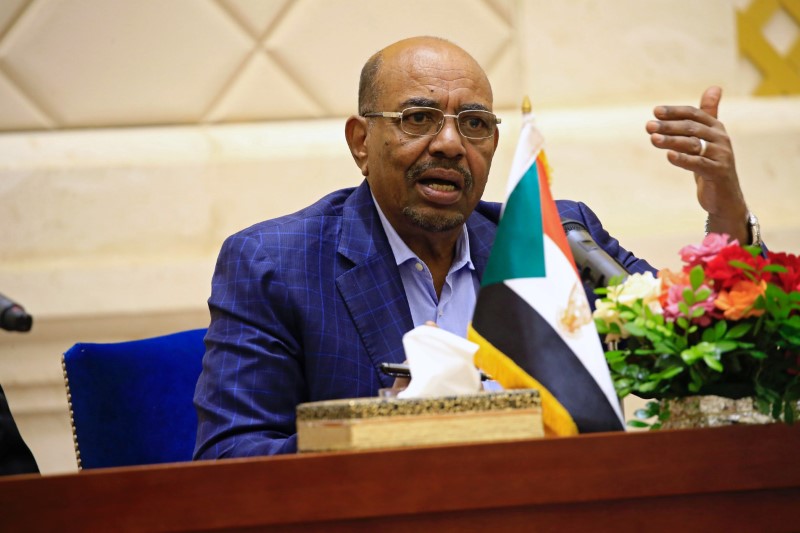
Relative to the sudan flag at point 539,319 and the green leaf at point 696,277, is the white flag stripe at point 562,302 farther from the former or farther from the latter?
the green leaf at point 696,277

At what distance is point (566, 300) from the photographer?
1606 mm

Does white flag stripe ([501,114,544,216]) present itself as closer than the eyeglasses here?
Yes

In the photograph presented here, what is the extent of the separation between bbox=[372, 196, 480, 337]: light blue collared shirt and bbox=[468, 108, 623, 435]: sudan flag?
0.78 m

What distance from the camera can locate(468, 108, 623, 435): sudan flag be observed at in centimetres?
153

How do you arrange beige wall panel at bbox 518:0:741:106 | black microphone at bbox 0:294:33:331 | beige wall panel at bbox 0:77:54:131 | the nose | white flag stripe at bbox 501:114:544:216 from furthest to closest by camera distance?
beige wall panel at bbox 518:0:741:106 < beige wall panel at bbox 0:77:54:131 < the nose < white flag stripe at bbox 501:114:544:216 < black microphone at bbox 0:294:33:331

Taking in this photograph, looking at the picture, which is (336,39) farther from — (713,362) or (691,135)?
(713,362)

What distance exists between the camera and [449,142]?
237cm

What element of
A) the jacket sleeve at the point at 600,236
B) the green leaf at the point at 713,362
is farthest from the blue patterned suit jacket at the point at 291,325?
the green leaf at the point at 713,362

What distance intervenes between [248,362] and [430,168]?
0.62 metres

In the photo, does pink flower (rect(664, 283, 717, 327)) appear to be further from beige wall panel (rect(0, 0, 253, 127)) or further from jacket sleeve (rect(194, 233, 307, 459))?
beige wall panel (rect(0, 0, 253, 127))

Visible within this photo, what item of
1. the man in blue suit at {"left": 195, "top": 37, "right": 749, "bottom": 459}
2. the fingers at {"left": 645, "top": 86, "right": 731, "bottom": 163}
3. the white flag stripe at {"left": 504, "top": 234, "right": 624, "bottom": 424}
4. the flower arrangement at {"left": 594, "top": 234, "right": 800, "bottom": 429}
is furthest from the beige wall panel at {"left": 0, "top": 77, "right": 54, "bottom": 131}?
the flower arrangement at {"left": 594, "top": 234, "right": 800, "bottom": 429}

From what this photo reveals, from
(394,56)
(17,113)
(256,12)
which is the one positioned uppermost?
(256,12)

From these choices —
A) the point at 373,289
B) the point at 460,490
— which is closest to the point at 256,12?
the point at 373,289

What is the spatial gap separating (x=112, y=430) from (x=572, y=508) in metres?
1.34
